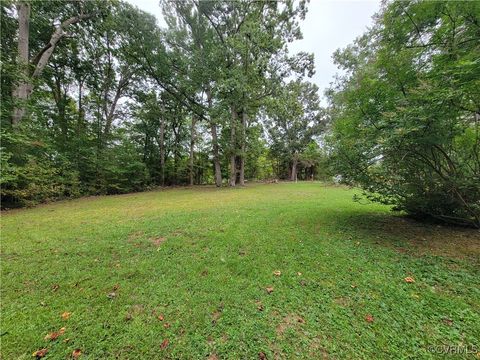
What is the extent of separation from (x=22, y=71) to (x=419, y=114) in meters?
11.4

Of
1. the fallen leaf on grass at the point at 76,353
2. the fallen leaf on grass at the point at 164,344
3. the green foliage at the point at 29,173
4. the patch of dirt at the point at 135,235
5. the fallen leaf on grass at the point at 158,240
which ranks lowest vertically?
the fallen leaf on grass at the point at 164,344

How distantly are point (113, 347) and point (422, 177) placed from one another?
18.3ft

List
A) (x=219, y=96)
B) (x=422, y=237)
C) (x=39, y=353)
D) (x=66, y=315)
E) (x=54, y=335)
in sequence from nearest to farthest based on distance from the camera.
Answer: (x=39, y=353) → (x=54, y=335) → (x=66, y=315) → (x=422, y=237) → (x=219, y=96)

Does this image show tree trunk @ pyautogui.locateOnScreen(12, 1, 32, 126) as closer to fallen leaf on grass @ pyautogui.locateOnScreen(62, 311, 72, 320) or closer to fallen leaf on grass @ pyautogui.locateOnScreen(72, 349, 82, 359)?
fallen leaf on grass @ pyautogui.locateOnScreen(62, 311, 72, 320)

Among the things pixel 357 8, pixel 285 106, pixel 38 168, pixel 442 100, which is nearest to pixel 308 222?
pixel 442 100

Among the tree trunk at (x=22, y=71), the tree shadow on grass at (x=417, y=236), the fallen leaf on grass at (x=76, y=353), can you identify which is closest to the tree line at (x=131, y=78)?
the tree trunk at (x=22, y=71)

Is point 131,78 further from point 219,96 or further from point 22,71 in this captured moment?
point 22,71

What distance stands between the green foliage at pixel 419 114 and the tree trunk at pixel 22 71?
10.6 meters

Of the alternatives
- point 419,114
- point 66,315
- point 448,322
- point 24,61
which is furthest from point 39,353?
point 24,61

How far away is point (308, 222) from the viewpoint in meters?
4.84

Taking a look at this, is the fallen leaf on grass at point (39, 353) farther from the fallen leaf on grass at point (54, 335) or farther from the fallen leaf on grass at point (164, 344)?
the fallen leaf on grass at point (164, 344)

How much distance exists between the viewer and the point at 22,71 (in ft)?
21.9

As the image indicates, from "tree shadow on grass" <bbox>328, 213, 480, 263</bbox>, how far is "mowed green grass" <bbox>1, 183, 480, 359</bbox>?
0.06 m

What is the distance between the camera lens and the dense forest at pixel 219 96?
3146mm
